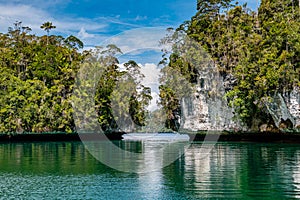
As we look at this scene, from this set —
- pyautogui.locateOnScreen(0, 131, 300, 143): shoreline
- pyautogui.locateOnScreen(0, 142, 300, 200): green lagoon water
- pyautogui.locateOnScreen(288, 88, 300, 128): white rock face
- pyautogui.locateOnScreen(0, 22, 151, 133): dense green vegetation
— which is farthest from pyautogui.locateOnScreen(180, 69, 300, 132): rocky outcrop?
pyautogui.locateOnScreen(0, 142, 300, 200): green lagoon water

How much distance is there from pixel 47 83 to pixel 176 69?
1799cm

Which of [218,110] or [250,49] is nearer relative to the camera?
[250,49]

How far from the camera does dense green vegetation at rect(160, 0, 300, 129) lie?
37250 millimetres

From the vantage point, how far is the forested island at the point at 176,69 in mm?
38250

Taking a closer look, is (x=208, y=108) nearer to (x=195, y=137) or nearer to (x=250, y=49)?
(x=195, y=137)

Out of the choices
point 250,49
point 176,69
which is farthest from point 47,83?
point 250,49

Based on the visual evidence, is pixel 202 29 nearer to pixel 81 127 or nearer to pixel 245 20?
pixel 245 20

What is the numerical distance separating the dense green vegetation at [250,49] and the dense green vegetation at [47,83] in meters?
6.81

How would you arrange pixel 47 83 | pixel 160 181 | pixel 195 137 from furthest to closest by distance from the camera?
1. pixel 47 83
2. pixel 195 137
3. pixel 160 181

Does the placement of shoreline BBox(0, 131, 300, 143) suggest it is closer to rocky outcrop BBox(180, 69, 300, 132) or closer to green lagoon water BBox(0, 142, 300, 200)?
rocky outcrop BBox(180, 69, 300, 132)

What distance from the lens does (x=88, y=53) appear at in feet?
185

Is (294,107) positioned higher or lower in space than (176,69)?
lower

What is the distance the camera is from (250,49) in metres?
40.0

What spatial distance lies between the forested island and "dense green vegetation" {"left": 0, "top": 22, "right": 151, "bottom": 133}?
11cm
